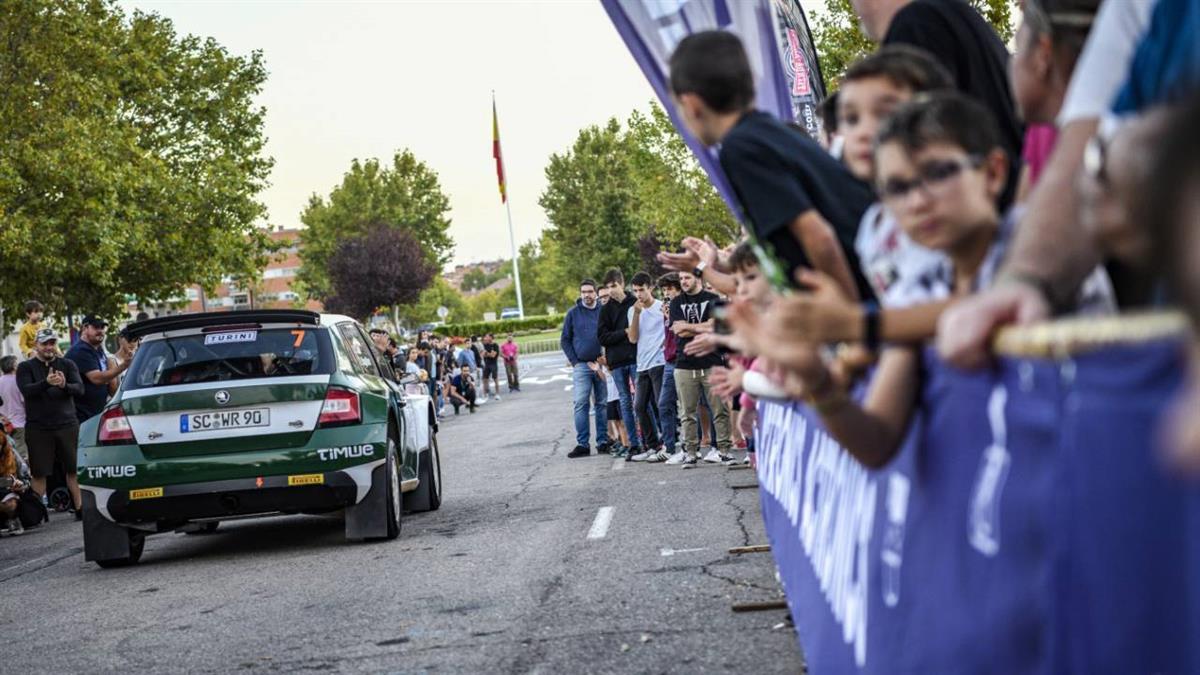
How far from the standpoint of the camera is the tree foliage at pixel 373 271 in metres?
97.6

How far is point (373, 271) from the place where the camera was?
97.6 m

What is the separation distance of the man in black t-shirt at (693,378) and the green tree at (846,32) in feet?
8.24

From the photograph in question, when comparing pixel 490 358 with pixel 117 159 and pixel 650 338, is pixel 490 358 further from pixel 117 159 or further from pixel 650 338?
pixel 650 338

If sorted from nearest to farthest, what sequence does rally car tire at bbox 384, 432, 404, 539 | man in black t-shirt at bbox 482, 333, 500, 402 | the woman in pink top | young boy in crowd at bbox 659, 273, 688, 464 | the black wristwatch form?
the black wristwatch, rally car tire at bbox 384, 432, 404, 539, young boy in crowd at bbox 659, 273, 688, 464, man in black t-shirt at bbox 482, 333, 500, 402, the woman in pink top

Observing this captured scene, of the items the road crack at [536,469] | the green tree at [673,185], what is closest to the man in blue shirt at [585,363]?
the road crack at [536,469]

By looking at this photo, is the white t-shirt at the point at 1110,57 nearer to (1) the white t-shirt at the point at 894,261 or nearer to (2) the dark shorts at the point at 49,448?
(1) the white t-shirt at the point at 894,261

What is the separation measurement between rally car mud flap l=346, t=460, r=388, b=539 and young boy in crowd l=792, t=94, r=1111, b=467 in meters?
7.41

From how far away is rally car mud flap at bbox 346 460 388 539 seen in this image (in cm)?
1002

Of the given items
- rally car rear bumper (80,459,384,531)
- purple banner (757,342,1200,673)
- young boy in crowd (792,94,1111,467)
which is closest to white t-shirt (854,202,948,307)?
young boy in crowd (792,94,1111,467)

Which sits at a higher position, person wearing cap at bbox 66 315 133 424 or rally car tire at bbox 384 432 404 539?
person wearing cap at bbox 66 315 133 424

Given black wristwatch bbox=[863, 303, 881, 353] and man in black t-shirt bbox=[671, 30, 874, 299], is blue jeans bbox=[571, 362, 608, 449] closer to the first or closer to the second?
man in black t-shirt bbox=[671, 30, 874, 299]

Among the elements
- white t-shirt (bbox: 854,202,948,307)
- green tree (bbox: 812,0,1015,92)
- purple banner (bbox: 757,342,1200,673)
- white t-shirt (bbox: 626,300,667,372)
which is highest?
green tree (bbox: 812,0,1015,92)

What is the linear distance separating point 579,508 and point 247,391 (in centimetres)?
288

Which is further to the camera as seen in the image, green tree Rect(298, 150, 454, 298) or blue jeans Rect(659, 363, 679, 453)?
green tree Rect(298, 150, 454, 298)
